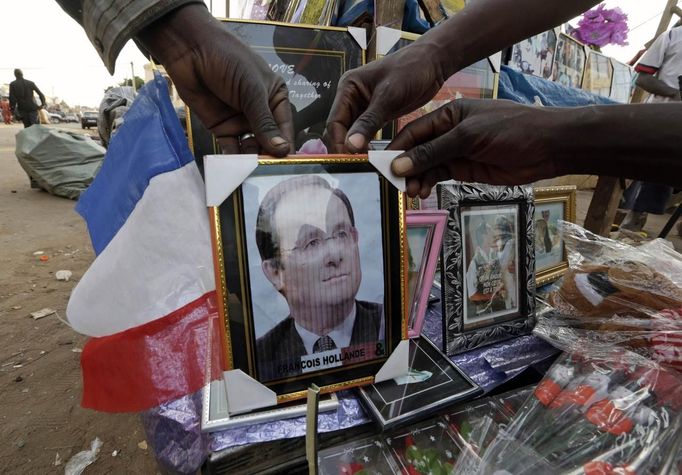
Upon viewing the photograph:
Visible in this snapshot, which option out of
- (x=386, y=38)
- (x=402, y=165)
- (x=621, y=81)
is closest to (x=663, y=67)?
(x=621, y=81)

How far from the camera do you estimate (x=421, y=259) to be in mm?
845

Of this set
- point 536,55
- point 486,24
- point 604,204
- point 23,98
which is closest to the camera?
point 486,24

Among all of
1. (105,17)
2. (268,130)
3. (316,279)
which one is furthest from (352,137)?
(105,17)

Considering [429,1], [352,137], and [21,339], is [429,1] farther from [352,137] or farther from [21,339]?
[21,339]

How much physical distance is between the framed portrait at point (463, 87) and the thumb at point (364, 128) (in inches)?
22.9

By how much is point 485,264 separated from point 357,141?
0.48 m

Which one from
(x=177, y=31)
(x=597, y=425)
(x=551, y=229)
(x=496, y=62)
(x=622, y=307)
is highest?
(x=496, y=62)

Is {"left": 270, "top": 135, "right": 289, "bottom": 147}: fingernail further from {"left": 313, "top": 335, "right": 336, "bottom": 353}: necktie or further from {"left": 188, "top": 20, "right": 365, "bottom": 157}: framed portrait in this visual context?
{"left": 188, "top": 20, "right": 365, "bottom": 157}: framed portrait

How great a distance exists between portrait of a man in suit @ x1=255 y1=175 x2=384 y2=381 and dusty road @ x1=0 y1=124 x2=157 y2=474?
119 centimetres

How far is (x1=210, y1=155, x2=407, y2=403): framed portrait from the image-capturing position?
0.60 meters

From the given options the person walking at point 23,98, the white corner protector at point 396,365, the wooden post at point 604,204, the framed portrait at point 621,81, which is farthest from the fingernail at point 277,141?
the person walking at point 23,98

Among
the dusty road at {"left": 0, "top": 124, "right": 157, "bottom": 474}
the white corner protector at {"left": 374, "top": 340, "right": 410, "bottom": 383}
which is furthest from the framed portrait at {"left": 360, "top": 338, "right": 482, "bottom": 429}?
the dusty road at {"left": 0, "top": 124, "right": 157, "bottom": 474}

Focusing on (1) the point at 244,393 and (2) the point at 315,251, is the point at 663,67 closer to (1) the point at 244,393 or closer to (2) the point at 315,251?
(2) the point at 315,251

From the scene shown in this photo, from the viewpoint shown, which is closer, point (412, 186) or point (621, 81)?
point (412, 186)
